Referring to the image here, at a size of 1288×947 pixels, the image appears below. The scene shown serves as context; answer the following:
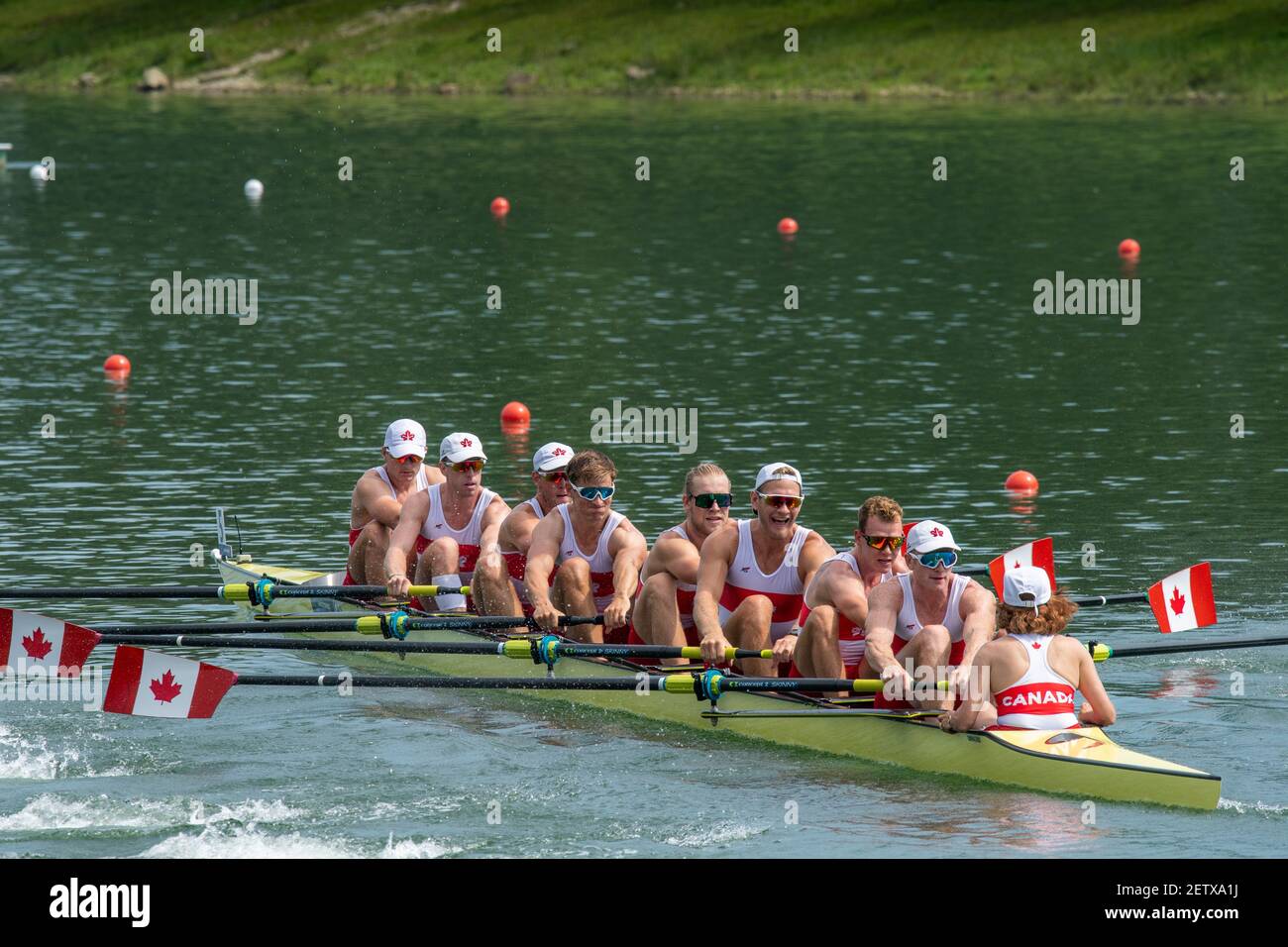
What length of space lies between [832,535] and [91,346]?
15072mm

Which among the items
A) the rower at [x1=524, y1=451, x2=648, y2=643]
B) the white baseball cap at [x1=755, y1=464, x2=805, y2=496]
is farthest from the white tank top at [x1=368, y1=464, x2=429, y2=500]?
the white baseball cap at [x1=755, y1=464, x2=805, y2=496]

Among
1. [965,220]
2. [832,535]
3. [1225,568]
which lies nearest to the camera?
[1225,568]

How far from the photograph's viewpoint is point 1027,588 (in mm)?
13141

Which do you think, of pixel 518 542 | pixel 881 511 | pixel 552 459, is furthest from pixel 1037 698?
pixel 518 542

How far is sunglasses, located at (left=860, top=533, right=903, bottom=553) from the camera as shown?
14445 millimetres

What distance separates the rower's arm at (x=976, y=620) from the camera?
13953mm

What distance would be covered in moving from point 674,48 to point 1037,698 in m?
67.0

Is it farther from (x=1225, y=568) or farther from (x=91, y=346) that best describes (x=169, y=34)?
(x=1225, y=568)

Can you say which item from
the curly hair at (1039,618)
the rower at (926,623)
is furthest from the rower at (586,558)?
the curly hair at (1039,618)

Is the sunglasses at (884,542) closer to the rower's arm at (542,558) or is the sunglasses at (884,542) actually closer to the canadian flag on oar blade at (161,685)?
the rower's arm at (542,558)

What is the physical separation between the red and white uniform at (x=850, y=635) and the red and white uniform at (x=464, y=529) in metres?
3.71

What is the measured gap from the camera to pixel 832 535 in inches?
834

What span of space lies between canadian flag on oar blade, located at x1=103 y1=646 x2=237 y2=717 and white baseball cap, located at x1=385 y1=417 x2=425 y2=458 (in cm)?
397

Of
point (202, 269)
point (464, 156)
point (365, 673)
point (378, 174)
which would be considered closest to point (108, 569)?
point (365, 673)
